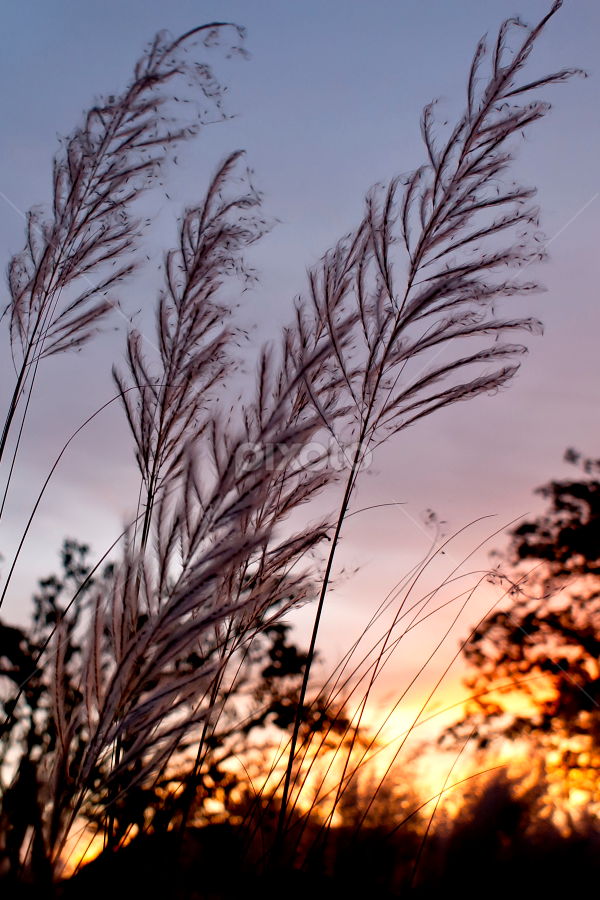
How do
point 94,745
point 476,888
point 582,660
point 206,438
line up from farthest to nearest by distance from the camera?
point 582,660, point 476,888, point 206,438, point 94,745

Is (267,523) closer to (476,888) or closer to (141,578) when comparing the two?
(141,578)

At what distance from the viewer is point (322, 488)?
4.87ft

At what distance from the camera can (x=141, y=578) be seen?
87 cm

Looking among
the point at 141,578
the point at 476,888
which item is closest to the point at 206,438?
the point at 141,578

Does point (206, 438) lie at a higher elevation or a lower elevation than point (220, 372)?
lower

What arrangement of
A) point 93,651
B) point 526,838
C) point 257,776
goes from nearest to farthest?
point 93,651 → point 257,776 → point 526,838

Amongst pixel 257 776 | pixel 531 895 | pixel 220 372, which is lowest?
pixel 531 895

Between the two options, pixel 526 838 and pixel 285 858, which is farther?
pixel 526 838

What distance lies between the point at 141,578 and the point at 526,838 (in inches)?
68.0

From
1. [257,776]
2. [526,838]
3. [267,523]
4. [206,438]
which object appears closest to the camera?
[206,438]

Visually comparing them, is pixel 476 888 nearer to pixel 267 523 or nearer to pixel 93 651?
pixel 267 523

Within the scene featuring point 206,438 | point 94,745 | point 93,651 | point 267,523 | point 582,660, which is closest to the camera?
point 94,745

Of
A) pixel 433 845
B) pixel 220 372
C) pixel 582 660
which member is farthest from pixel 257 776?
pixel 582 660

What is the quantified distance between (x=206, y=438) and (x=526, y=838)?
1.69 meters
